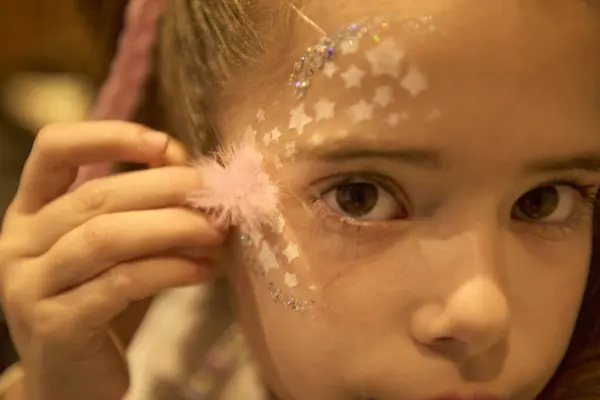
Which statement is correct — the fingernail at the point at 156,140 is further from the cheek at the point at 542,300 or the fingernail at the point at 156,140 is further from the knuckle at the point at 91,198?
the cheek at the point at 542,300

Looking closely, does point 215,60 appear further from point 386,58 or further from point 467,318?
point 467,318

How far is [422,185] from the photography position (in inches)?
20.9

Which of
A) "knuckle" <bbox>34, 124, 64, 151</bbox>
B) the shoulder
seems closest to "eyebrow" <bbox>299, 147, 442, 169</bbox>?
"knuckle" <bbox>34, 124, 64, 151</bbox>

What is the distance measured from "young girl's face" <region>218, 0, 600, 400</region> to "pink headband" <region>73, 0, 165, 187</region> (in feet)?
0.50

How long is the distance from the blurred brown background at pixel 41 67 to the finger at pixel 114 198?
0.82 metres

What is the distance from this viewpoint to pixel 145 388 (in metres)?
0.82

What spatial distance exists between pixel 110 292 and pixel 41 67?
1134 mm

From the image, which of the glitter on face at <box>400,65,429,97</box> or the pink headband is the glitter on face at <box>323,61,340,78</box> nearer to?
the glitter on face at <box>400,65,429,97</box>

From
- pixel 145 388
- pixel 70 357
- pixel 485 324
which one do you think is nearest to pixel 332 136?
pixel 485 324

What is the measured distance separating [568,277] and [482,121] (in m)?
0.16

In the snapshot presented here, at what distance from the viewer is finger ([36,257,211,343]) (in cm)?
59

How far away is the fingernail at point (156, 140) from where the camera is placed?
0.61m

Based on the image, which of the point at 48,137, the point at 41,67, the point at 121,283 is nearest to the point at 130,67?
the point at 48,137

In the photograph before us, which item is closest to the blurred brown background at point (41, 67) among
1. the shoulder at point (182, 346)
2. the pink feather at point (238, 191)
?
the shoulder at point (182, 346)
